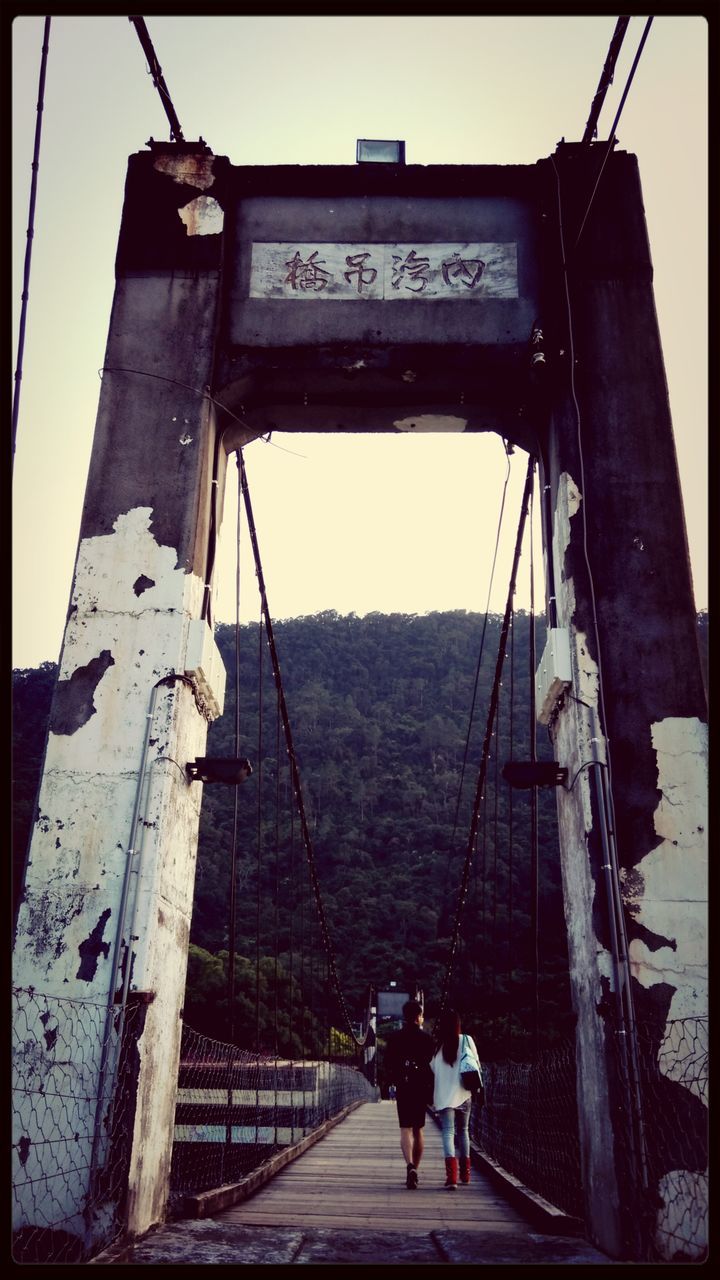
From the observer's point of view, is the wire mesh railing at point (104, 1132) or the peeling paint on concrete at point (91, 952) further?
the peeling paint on concrete at point (91, 952)

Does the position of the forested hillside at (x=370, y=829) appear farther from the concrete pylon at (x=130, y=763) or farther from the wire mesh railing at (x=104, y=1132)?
the wire mesh railing at (x=104, y=1132)

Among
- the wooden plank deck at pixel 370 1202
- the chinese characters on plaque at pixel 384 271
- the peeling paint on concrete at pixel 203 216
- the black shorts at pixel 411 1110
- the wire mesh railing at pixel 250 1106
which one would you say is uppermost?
the peeling paint on concrete at pixel 203 216

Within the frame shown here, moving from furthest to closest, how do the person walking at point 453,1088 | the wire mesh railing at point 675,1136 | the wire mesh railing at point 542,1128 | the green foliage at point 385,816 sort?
the green foliage at point 385,816 → the person walking at point 453,1088 → the wire mesh railing at point 542,1128 → the wire mesh railing at point 675,1136

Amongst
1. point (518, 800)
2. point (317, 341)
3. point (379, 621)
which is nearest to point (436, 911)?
point (518, 800)

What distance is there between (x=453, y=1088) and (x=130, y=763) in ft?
8.34

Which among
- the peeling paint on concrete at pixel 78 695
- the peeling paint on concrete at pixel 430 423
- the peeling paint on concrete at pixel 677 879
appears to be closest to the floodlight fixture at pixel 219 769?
the peeling paint on concrete at pixel 78 695

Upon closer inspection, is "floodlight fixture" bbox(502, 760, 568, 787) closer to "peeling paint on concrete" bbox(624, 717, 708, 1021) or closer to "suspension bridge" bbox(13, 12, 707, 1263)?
"suspension bridge" bbox(13, 12, 707, 1263)

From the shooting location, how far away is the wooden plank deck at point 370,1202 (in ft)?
10.2

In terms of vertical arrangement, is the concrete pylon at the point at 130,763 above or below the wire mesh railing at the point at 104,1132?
above

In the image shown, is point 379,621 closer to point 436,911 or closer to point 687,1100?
point 436,911

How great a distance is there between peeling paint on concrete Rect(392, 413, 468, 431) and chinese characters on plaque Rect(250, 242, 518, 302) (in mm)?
561

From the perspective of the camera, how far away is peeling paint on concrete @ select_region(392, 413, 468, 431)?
4.45m

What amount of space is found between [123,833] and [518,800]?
24535mm

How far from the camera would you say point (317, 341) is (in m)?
4.03
